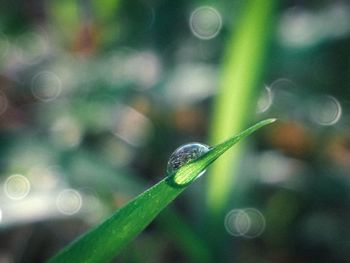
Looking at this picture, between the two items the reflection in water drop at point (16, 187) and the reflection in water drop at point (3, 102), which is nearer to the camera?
the reflection in water drop at point (16, 187)

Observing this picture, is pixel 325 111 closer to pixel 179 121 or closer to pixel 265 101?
pixel 265 101

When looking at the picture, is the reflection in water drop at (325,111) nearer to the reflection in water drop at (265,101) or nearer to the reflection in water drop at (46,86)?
the reflection in water drop at (265,101)

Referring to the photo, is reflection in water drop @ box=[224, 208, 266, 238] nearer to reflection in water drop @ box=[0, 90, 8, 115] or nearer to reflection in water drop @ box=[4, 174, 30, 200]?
reflection in water drop @ box=[4, 174, 30, 200]

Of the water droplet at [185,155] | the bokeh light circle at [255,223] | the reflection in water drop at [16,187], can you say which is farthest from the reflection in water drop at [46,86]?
the water droplet at [185,155]

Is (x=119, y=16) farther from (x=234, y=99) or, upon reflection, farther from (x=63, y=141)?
(x=234, y=99)

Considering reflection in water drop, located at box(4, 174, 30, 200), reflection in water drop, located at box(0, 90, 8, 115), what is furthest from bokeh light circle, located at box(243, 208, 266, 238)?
reflection in water drop, located at box(0, 90, 8, 115)
